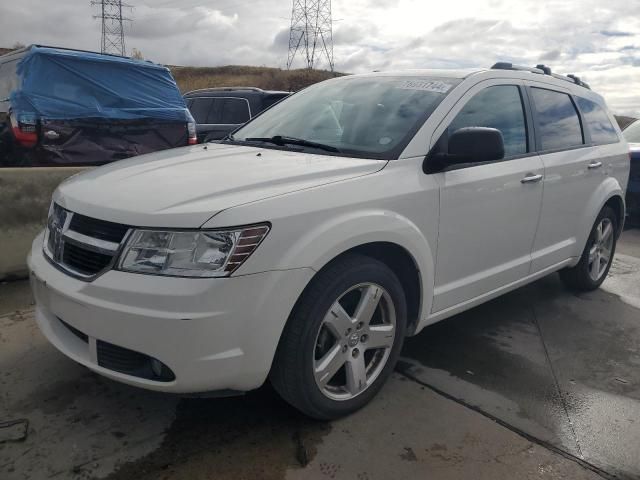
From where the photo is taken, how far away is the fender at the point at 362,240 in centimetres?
232

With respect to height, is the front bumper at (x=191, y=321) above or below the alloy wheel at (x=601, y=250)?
above

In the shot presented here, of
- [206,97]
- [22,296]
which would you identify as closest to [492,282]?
[22,296]

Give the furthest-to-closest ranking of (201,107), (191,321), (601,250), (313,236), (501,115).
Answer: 1. (201,107)
2. (601,250)
3. (501,115)
4. (313,236)
5. (191,321)

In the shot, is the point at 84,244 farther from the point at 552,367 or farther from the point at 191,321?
the point at 552,367

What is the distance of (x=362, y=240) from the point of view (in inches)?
101

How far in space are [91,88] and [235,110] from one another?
3.35 meters

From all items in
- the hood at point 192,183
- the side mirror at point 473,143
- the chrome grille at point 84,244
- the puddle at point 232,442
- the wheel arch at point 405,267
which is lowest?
the puddle at point 232,442

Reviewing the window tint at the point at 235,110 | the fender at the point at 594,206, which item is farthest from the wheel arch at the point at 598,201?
the window tint at the point at 235,110

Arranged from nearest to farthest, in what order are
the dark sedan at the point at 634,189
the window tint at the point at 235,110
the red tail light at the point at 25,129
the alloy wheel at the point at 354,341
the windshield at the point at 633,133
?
the alloy wheel at the point at 354,341 → the red tail light at the point at 25,129 → the dark sedan at the point at 634,189 → the windshield at the point at 633,133 → the window tint at the point at 235,110

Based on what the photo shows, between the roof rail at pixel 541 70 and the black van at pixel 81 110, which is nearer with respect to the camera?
the roof rail at pixel 541 70

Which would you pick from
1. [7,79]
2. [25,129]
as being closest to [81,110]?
[25,129]

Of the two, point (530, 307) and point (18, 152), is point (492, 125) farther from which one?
point (18, 152)

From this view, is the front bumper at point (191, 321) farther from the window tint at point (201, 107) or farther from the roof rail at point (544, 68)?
the window tint at point (201, 107)

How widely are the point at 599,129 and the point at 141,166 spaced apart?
3.76 meters
